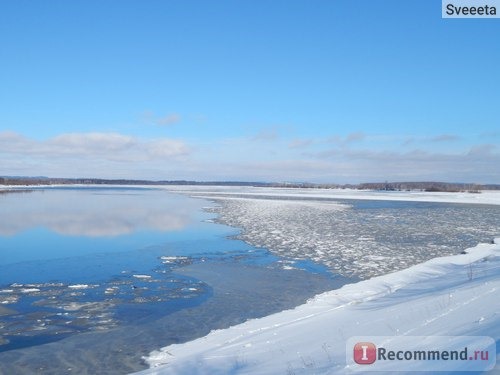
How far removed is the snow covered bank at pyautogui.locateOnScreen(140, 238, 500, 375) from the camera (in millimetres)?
4918

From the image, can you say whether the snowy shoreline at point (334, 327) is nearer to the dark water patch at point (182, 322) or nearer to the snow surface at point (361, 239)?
the dark water patch at point (182, 322)

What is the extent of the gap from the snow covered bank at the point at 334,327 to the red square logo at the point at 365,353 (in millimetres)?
157

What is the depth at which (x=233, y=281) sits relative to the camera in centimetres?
948

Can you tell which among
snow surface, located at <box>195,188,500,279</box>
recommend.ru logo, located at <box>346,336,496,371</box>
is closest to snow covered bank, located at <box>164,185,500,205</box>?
snow surface, located at <box>195,188,500,279</box>

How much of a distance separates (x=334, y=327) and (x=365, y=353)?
1290 mm

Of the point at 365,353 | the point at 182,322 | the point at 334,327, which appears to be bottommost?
the point at 182,322

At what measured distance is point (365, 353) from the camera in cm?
477

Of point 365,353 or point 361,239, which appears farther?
point 361,239

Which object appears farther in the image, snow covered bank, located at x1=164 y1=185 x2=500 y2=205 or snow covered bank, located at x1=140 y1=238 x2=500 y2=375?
snow covered bank, located at x1=164 y1=185 x2=500 y2=205

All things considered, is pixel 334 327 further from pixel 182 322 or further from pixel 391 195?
pixel 391 195

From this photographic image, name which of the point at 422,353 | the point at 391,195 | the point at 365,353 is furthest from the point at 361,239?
the point at 391,195

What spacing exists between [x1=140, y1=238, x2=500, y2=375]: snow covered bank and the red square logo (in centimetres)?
16

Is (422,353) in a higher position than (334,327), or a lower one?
higher

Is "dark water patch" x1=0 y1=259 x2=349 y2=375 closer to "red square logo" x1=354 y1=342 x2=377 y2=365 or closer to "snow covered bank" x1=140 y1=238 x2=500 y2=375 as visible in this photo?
"snow covered bank" x1=140 y1=238 x2=500 y2=375
